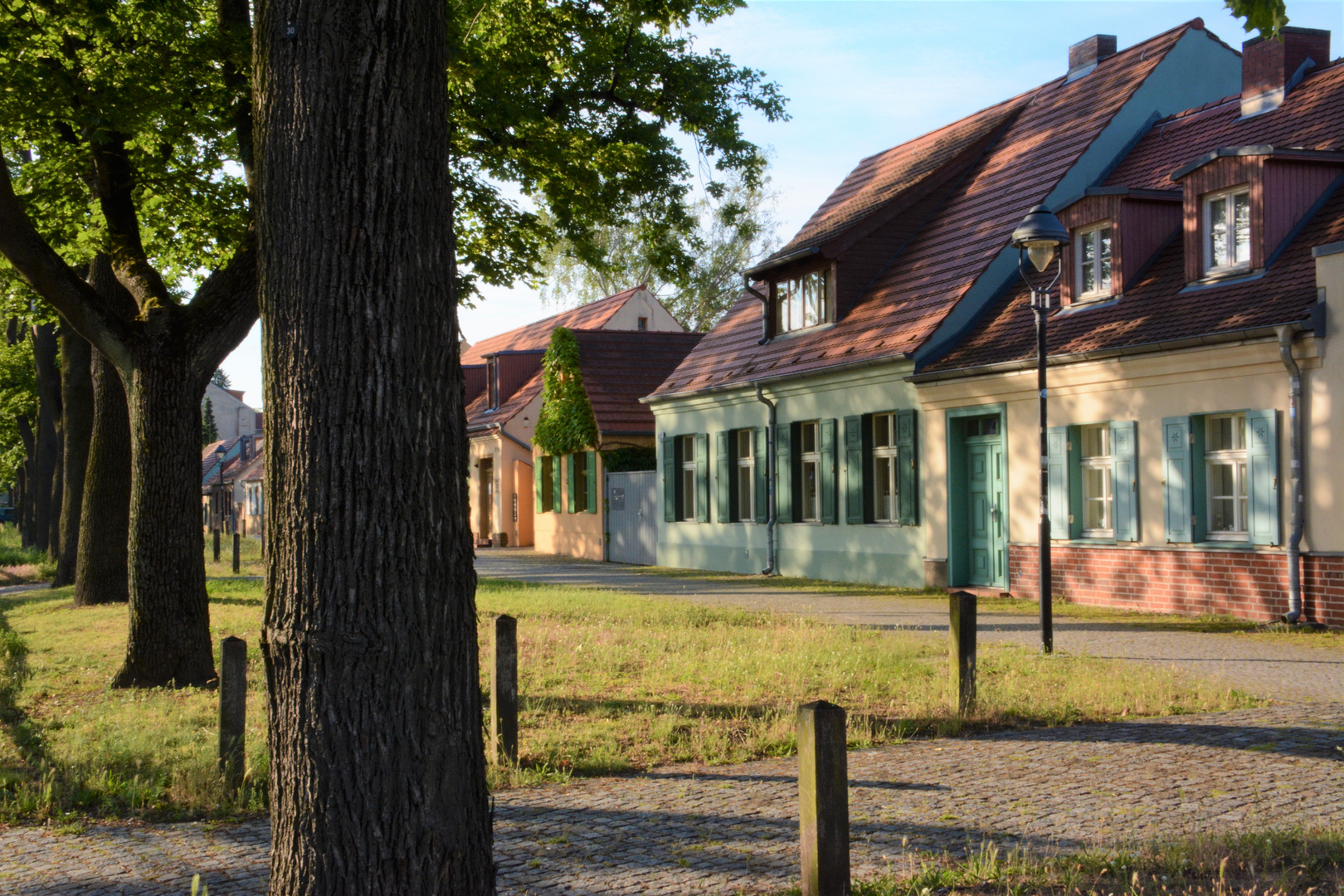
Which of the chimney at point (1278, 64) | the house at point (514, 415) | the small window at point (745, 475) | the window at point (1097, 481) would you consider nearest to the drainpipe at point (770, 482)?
the small window at point (745, 475)

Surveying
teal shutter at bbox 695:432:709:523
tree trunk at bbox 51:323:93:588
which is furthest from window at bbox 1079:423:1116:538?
tree trunk at bbox 51:323:93:588

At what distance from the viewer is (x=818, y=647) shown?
11570 millimetres

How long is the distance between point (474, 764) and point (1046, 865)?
97.1 inches

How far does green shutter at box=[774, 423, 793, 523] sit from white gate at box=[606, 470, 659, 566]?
17.6 ft

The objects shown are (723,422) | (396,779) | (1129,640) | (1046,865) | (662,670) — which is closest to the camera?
(396,779)

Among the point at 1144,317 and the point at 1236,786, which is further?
the point at 1144,317

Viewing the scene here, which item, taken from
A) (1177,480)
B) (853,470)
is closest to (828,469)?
(853,470)

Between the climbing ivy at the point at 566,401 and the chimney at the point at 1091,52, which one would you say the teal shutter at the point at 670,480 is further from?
the chimney at the point at 1091,52

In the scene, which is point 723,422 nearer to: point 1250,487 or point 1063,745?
point 1250,487

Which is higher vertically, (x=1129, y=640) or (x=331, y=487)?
(x=331, y=487)

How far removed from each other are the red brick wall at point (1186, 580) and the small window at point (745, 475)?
25.3ft

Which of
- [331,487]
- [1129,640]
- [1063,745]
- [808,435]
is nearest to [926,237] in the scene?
[808,435]

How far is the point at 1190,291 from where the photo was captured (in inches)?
631

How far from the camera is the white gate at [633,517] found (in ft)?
96.2
